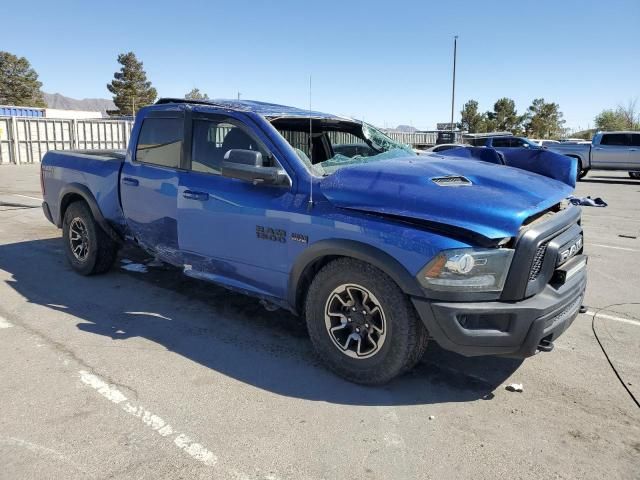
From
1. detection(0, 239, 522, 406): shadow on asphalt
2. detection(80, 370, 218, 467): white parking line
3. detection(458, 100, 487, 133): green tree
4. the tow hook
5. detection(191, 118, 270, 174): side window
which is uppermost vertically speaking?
detection(458, 100, 487, 133): green tree

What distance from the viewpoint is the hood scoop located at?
3.25m

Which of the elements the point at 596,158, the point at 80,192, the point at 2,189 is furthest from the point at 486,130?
the point at 80,192

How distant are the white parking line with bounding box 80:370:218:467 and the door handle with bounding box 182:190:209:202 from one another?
1527 millimetres

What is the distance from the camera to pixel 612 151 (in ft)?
65.7

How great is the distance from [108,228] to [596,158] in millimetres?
20308

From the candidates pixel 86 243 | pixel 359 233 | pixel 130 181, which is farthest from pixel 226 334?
pixel 86 243

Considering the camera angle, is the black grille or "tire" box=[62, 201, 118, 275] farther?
"tire" box=[62, 201, 118, 275]

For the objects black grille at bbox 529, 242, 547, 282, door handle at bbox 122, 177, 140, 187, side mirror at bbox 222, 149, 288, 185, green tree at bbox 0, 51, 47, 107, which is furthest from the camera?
green tree at bbox 0, 51, 47, 107

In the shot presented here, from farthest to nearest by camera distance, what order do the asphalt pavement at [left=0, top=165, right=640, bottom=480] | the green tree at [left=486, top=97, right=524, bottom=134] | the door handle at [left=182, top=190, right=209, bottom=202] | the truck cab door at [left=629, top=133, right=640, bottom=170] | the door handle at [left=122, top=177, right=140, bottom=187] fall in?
the green tree at [left=486, top=97, right=524, bottom=134] → the truck cab door at [left=629, top=133, right=640, bottom=170] → the door handle at [left=122, top=177, right=140, bottom=187] → the door handle at [left=182, top=190, right=209, bottom=202] → the asphalt pavement at [left=0, top=165, right=640, bottom=480]

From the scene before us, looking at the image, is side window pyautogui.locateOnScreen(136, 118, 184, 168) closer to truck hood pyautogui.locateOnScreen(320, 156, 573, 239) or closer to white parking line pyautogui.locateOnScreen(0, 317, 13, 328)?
truck hood pyautogui.locateOnScreen(320, 156, 573, 239)

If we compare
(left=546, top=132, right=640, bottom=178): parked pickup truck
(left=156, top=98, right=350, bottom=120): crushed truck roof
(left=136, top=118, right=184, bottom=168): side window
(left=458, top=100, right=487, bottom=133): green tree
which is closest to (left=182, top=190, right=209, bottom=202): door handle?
(left=136, top=118, right=184, bottom=168): side window

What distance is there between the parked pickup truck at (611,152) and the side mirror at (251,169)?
1912cm

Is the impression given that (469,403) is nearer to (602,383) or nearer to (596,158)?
(602,383)

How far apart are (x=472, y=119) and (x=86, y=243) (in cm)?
5265
